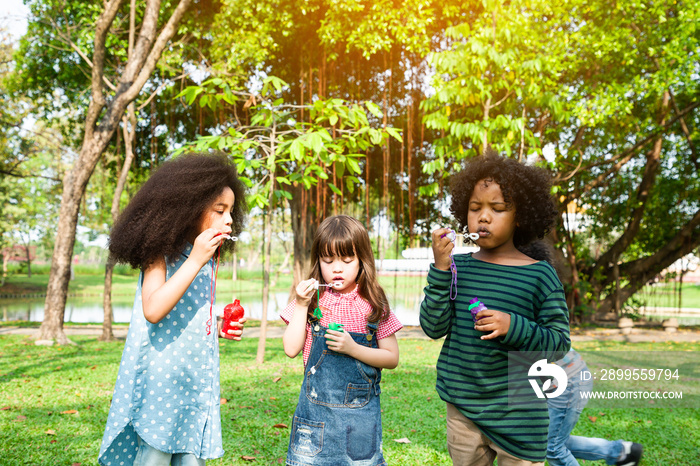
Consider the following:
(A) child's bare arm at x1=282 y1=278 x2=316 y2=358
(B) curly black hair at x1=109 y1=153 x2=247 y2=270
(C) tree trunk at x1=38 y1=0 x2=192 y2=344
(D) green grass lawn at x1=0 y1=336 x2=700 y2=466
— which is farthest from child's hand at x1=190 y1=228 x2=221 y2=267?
(C) tree trunk at x1=38 y1=0 x2=192 y2=344

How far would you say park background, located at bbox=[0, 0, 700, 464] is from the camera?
6.24m

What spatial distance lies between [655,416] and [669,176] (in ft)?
33.7

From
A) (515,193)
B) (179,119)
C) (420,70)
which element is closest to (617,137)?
(420,70)

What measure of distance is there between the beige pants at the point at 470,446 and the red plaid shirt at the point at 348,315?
0.40m

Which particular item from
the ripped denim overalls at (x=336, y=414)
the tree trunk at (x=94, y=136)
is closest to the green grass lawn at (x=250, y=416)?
the tree trunk at (x=94, y=136)

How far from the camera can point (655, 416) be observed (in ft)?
15.5

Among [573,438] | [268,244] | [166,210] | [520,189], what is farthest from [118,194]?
[520,189]

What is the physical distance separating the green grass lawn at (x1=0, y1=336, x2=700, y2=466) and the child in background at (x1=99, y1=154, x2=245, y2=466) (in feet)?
4.92

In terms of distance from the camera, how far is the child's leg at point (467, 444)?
6.21 ft

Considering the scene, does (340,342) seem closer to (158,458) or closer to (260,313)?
(158,458)

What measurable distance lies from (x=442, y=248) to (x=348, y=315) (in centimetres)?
49

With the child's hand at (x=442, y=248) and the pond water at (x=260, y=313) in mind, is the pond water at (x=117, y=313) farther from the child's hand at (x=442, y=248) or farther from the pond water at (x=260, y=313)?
the child's hand at (x=442, y=248)

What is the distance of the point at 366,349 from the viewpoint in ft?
6.50

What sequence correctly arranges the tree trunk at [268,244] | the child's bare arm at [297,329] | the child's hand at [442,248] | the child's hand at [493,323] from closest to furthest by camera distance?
the child's hand at [493,323], the child's hand at [442,248], the child's bare arm at [297,329], the tree trunk at [268,244]
